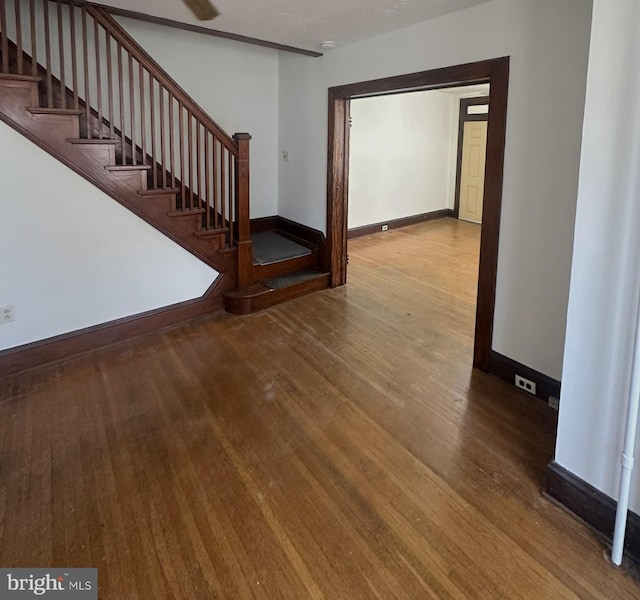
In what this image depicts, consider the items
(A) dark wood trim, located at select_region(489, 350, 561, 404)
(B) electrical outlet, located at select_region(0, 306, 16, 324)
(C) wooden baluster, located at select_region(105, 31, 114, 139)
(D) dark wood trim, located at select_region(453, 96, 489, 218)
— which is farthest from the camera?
(D) dark wood trim, located at select_region(453, 96, 489, 218)

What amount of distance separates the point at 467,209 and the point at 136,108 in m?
5.84

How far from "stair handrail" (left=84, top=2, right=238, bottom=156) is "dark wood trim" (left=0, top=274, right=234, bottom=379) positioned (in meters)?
1.19

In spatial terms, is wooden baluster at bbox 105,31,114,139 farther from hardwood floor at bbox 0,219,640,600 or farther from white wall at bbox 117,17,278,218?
hardwood floor at bbox 0,219,640,600

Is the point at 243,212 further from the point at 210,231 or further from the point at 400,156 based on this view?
the point at 400,156

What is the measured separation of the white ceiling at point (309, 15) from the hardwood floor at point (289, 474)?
2.28 meters

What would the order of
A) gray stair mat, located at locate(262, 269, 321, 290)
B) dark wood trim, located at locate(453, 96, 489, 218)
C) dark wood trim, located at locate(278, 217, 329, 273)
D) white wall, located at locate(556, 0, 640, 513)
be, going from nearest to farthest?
white wall, located at locate(556, 0, 640, 513) < gray stair mat, located at locate(262, 269, 321, 290) < dark wood trim, located at locate(278, 217, 329, 273) < dark wood trim, located at locate(453, 96, 489, 218)

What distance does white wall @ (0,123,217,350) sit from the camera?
2.96 meters

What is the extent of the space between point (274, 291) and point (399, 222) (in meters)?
3.93

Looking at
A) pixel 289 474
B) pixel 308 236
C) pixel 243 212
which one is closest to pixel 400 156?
pixel 308 236

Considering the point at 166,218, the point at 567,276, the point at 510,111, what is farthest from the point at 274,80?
the point at 567,276

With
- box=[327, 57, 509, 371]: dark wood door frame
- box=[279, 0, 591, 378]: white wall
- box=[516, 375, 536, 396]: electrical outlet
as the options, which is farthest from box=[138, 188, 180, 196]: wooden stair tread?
box=[516, 375, 536, 396]: electrical outlet

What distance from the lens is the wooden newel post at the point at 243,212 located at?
3.92 m

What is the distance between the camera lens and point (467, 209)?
8266 millimetres

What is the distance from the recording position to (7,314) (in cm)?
306
